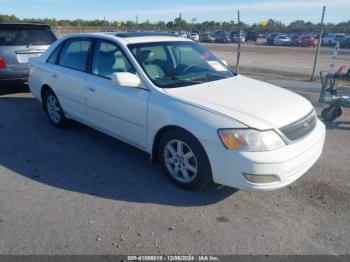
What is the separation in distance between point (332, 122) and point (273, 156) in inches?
149

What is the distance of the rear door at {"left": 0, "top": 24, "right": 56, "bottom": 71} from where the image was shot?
7.62 metres

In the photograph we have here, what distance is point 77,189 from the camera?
12.0ft

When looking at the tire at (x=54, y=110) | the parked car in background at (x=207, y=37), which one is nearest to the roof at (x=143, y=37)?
the tire at (x=54, y=110)

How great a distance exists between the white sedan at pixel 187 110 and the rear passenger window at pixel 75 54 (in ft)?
0.05

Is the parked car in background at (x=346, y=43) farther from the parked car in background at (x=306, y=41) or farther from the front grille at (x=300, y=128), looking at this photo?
the front grille at (x=300, y=128)

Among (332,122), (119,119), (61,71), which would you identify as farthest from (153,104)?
(332,122)

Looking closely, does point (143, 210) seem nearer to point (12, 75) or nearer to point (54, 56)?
point (54, 56)

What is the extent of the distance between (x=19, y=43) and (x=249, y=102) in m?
6.52

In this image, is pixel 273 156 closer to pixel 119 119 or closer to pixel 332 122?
pixel 119 119

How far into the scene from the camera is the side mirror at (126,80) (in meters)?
3.63

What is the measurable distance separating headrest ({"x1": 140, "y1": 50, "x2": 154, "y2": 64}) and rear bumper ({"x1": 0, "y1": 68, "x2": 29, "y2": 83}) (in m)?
4.92

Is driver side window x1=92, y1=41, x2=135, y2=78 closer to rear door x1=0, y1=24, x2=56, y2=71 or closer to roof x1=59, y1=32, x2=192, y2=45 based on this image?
roof x1=59, y1=32, x2=192, y2=45

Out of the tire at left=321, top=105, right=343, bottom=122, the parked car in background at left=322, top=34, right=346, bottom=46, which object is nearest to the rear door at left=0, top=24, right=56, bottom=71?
the tire at left=321, top=105, right=343, bottom=122

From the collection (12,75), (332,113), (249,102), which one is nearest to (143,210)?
(249,102)
